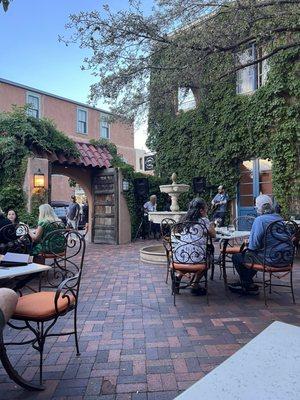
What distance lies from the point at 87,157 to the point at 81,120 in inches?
544

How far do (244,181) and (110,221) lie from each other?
4.70m

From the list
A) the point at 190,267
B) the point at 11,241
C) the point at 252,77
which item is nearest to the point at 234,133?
the point at 252,77

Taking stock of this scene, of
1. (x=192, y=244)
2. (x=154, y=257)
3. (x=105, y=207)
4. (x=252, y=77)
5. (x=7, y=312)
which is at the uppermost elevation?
(x=252, y=77)

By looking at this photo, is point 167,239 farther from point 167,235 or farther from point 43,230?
point 43,230

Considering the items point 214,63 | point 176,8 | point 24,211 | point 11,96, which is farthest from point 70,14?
point 11,96

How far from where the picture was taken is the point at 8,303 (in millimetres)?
2066

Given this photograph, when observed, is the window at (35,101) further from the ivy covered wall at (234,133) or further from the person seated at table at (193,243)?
the person seated at table at (193,243)

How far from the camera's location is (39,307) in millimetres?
2531

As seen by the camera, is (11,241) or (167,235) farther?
(167,235)

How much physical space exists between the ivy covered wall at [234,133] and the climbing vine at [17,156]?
10.4 feet

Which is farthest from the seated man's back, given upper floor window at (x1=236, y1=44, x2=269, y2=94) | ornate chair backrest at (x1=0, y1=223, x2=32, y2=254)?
upper floor window at (x1=236, y1=44, x2=269, y2=94)

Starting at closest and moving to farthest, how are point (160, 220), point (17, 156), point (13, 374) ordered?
point (13, 374) → point (160, 220) → point (17, 156)

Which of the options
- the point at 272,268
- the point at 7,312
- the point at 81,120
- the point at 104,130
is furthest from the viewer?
the point at 104,130

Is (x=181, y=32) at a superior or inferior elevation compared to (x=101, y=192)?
superior
